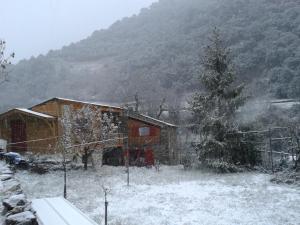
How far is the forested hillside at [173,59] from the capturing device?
4022 centimetres

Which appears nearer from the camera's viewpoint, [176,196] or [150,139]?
[176,196]

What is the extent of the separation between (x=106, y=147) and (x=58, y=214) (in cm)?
1361

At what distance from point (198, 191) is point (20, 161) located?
335 inches

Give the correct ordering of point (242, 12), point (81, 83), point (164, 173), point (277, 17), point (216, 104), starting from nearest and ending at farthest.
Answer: point (164, 173) < point (216, 104) < point (277, 17) < point (242, 12) < point (81, 83)

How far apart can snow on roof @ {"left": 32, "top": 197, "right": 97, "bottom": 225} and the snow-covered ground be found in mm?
1386

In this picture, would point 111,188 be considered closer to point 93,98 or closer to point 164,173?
point 164,173

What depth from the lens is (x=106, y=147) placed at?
21672 millimetres

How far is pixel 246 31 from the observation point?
46.4m

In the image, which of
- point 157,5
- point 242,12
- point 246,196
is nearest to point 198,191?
point 246,196

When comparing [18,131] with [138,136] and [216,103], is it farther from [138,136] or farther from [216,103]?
[216,103]

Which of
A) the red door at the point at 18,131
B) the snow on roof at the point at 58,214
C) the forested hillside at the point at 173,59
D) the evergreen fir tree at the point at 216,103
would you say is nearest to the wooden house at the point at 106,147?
the red door at the point at 18,131

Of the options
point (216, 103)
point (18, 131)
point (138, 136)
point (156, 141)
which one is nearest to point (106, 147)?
point (216, 103)

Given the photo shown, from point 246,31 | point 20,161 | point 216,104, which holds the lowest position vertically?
point 20,161

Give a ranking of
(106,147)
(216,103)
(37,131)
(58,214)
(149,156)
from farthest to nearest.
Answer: (149,156) < (37,131) < (106,147) < (216,103) < (58,214)
